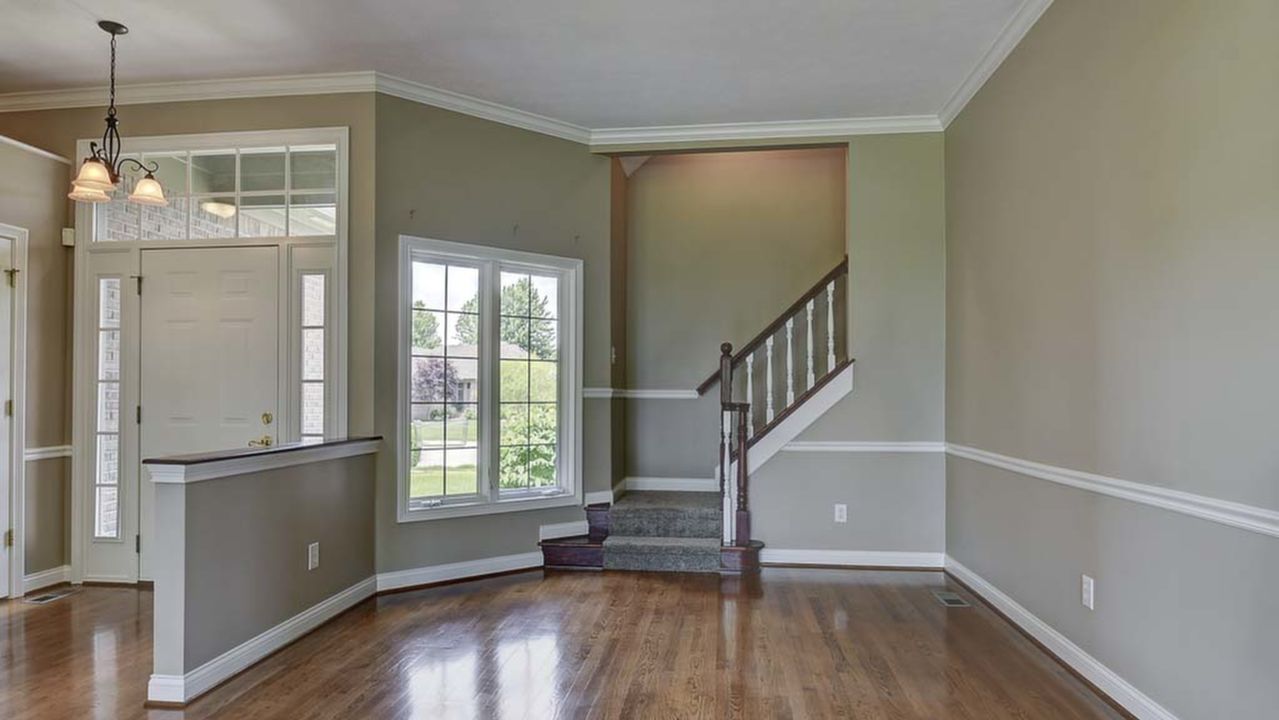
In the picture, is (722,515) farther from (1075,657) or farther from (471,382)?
(1075,657)

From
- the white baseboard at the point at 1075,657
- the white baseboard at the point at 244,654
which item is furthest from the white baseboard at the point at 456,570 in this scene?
the white baseboard at the point at 1075,657

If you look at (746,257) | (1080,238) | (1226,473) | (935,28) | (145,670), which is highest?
(935,28)

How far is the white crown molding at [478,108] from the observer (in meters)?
4.50

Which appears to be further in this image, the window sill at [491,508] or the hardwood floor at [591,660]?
the window sill at [491,508]

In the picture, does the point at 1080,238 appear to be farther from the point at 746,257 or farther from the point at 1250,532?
the point at 746,257

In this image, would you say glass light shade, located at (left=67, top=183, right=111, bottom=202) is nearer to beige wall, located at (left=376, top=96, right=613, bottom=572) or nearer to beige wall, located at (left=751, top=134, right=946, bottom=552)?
beige wall, located at (left=376, top=96, right=613, bottom=572)

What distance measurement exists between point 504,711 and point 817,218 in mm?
4643

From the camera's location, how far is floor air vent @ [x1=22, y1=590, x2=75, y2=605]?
13.8ft

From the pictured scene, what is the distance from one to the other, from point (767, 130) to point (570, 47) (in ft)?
5.73

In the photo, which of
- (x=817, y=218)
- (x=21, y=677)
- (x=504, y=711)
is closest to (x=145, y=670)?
(x=21, y=677)

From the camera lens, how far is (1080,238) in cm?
310

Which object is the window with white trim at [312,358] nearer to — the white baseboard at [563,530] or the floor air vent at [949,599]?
the white baseboard at [563,530]

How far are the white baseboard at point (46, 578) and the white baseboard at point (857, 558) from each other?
175 inches

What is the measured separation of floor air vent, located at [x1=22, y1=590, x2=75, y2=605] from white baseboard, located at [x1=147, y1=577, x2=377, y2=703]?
1.74 meters
